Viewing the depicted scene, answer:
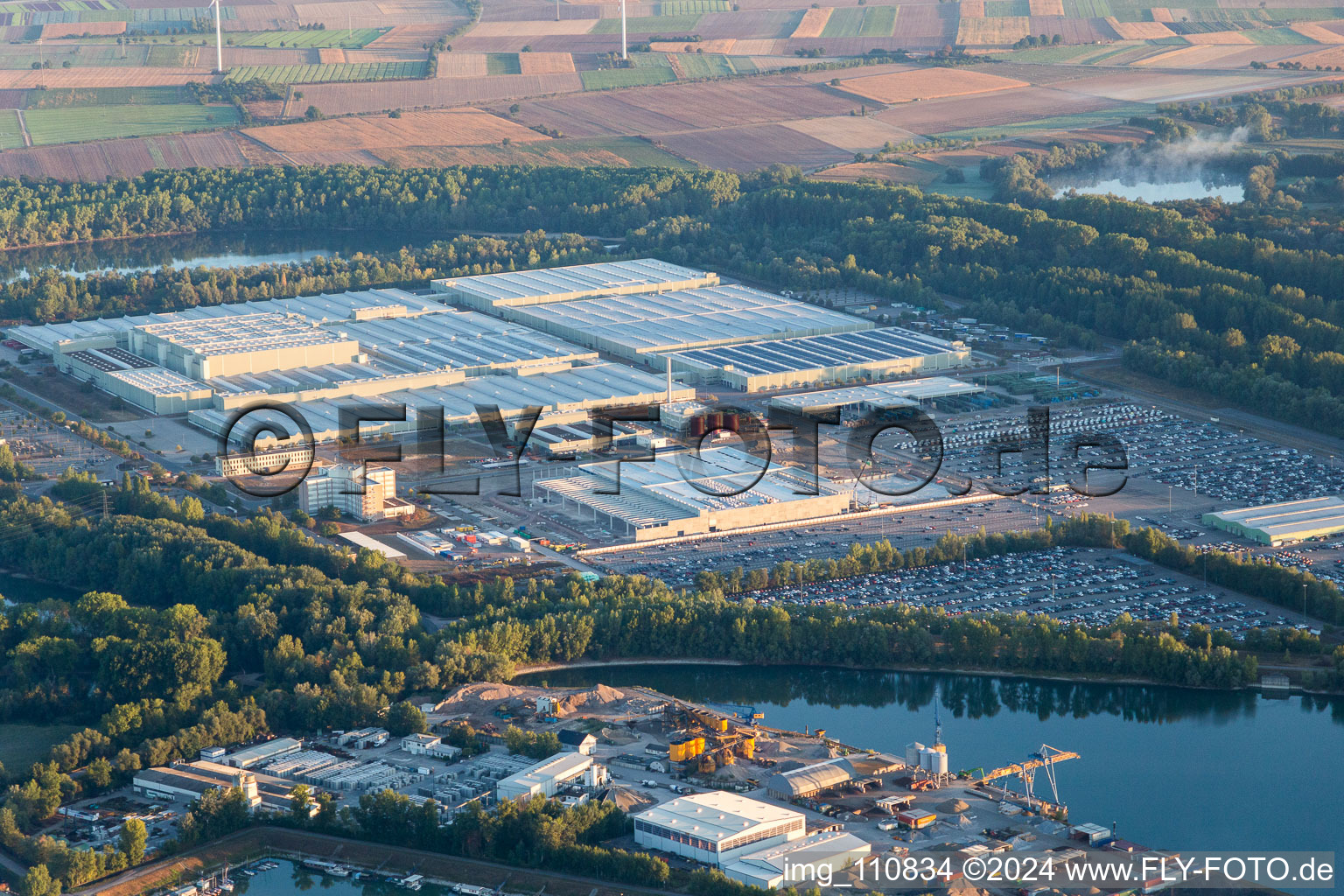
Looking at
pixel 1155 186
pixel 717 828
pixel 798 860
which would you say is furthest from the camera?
pixel 1155 186

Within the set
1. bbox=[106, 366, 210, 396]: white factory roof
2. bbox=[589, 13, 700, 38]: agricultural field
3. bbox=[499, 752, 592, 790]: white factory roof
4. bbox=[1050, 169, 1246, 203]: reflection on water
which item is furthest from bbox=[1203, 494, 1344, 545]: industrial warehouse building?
bbox=[589, 13, 700, 38]: agricultural field

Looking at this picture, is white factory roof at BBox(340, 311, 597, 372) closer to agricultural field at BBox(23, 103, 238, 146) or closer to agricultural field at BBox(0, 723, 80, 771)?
agricultural field at BBox(0, 723, 80, 771)

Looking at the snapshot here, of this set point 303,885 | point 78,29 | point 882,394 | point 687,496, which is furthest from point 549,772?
point 78,29

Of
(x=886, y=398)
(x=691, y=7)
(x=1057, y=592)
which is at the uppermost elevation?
(x=691, y=7)

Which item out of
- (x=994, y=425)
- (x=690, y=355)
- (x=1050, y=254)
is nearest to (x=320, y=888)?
(x=994, y=425)

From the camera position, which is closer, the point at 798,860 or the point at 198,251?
the point at 798,860

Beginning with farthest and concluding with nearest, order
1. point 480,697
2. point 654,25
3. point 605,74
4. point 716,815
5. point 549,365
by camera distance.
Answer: point 654,25, point 605,74, point 549,365, point 480,697, point 716,815

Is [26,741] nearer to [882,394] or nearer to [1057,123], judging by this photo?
[882,394]
